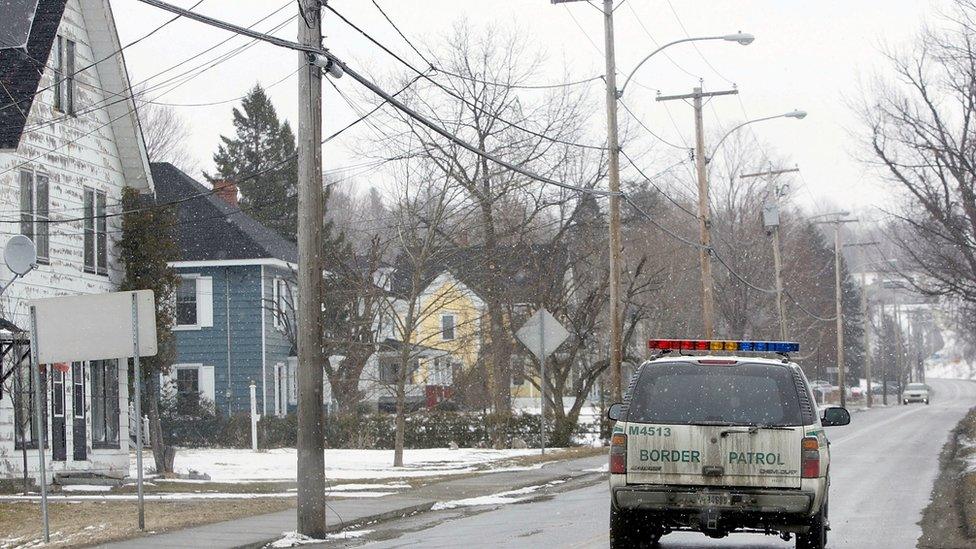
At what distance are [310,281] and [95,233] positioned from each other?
477 inches

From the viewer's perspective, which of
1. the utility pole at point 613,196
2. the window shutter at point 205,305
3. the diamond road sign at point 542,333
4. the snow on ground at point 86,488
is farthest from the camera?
the window shutter at point 205,305

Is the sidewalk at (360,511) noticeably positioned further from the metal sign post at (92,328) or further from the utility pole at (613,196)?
the utility pole at (613,196)

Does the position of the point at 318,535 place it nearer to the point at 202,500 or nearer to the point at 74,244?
the point at 202,500

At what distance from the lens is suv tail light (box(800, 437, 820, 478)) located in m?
10.6

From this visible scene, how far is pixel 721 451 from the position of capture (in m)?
10.8

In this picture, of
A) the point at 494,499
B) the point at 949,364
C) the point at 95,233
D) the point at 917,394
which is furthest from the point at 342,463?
the point at 949,364

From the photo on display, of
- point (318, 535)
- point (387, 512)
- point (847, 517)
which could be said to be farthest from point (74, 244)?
point (847, 517)

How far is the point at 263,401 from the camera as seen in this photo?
41625 mm

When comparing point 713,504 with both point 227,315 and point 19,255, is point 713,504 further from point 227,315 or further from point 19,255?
point 227,315

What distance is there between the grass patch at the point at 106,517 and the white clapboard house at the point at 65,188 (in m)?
3.75

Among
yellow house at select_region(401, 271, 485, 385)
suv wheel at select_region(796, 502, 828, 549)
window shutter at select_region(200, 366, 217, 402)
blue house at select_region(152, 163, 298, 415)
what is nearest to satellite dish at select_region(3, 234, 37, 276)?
yellow house at select_region(401, 271, 485, 385)

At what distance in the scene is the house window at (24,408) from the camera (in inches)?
864

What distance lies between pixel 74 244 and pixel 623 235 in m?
40.4

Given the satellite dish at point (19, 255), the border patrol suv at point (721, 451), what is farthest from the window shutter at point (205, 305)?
the border patrol suv at point (721, 451)
